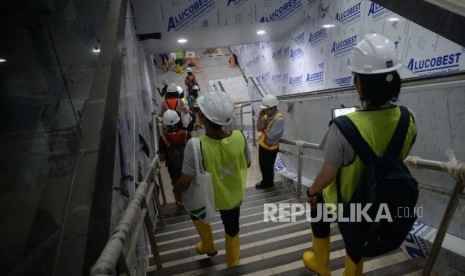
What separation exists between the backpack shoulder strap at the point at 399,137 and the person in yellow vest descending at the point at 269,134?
2.99 m

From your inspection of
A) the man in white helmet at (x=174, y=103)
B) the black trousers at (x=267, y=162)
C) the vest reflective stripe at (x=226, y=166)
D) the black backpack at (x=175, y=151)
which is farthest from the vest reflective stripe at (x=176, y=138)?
the vest reflective stripe at (x=226, y=166)

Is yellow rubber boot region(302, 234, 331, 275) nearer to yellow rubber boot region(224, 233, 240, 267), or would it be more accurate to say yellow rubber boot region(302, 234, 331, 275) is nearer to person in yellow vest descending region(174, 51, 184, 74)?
yellow rubber boot region(224, 233, 240, 267)

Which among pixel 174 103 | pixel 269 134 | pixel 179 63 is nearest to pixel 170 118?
pixel 174 103

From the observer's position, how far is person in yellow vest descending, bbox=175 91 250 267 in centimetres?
221

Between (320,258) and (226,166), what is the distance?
3.29 ft

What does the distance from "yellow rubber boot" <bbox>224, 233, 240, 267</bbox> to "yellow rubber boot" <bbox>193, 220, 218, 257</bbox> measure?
283mm

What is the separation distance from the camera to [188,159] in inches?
88.0

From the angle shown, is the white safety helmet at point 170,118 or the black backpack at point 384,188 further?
the white safety helmet at point 170,118

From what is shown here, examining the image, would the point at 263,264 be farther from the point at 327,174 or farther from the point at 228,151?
the point at 327,174

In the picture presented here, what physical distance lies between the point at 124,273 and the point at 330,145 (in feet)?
4.04

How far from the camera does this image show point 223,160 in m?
2.30

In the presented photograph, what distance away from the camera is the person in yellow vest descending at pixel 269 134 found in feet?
14.9

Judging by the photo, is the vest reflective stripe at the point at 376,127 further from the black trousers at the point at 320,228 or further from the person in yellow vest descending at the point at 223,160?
the person in yellow vest descending at the point at 223,160

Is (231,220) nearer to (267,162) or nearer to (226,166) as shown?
(226,166)
